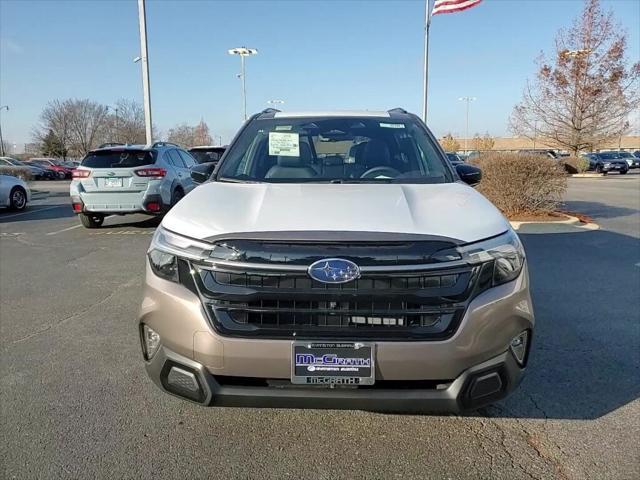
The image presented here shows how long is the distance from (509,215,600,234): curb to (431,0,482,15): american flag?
30.7 ft

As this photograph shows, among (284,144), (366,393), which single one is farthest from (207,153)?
(366,393)

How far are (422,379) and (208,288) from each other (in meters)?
1.09

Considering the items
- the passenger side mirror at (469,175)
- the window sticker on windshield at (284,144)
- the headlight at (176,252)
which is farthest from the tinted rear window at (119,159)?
the headlight at (176,252)

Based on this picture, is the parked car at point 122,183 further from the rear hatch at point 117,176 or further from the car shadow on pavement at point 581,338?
the car shadow on pavement at point 581,338

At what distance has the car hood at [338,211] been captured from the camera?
245 cm

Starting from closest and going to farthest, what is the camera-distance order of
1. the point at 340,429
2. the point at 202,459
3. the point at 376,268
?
the point at 376,268
the point at 202,459
the point at 340,429

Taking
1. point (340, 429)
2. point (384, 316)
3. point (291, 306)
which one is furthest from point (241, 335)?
point (340, 429)

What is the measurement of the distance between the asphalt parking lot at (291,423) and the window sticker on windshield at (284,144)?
188 centimetres

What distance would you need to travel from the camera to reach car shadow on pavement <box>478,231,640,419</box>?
10.7 feet

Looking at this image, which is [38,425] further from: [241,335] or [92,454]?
[241,335]

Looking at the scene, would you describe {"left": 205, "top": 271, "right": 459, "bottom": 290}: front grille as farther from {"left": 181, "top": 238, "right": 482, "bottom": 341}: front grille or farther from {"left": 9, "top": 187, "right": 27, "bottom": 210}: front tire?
{"left": 9, "top": 187, "right": 27, "bottom": 210}: front tire

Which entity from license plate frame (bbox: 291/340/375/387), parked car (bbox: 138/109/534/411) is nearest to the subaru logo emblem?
parked car (bbox: 138/109/534/411)

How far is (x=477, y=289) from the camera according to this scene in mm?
2369

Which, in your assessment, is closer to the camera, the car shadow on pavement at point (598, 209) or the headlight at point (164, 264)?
the headlight at point (164, 264)
